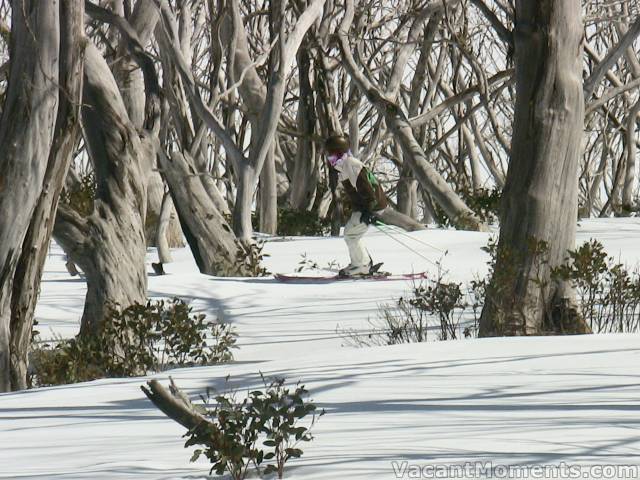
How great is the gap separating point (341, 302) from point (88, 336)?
140 inches

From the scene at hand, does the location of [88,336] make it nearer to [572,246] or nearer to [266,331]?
[266,331]

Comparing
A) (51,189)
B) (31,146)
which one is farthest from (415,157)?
(31,146)

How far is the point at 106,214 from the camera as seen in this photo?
9219 mm

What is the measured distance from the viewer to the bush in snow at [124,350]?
28.3ft

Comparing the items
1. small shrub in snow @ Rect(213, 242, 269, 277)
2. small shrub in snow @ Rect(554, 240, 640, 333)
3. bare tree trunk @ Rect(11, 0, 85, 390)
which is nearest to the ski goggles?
small shrub in snow @ Rect(213, 242, 269, 277)

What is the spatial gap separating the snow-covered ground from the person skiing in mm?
3024

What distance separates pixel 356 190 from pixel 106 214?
167 inches

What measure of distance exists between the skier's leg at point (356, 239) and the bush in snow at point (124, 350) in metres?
4.13

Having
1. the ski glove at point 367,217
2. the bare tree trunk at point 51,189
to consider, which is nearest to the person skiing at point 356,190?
the ski glove at point 367,217

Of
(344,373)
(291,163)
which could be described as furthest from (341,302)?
(291,163)

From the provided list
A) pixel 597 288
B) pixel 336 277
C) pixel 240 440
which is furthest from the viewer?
pixel 336 277

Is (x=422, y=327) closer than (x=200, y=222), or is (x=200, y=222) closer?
(x=422, y=327)

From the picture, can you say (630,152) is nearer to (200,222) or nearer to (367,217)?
(200,222)

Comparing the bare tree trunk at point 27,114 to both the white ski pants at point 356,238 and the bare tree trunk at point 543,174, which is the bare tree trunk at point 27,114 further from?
the white ski pants at point 356,238
